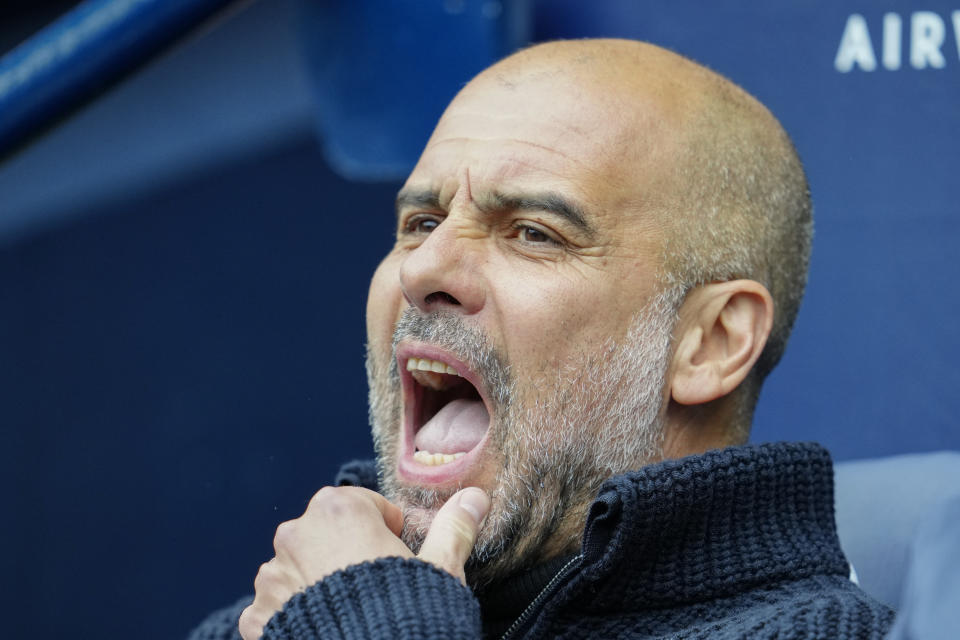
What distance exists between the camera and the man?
55.7 inches

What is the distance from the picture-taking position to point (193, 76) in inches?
103

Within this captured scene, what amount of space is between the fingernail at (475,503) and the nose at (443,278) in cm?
23

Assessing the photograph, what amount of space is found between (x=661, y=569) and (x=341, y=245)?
4.21ft

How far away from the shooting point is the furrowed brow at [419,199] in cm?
172

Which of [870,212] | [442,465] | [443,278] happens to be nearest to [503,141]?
[443,278]

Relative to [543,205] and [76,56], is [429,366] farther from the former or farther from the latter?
[76,56]

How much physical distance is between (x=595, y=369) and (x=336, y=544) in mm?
444

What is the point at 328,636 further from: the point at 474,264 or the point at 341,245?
the point at 341,245

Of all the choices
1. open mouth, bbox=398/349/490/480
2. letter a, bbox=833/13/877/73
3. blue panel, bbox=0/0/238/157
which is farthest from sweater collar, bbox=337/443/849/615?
blue panel, bbox=0/0/238/157

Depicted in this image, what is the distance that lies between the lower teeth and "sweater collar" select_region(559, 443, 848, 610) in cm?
26

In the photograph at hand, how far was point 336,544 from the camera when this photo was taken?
132 centimetres

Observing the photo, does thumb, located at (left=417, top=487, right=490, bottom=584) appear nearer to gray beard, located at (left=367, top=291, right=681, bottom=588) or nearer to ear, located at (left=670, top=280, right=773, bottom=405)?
gray beard, located at (left=367, top=291, right=681, bottom=588)

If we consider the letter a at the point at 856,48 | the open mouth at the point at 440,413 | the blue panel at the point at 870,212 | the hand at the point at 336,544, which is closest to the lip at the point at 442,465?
the open mouth at the point at 440,413

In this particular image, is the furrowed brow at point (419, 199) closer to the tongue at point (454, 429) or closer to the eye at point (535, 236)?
the eye at point (535, 236)
